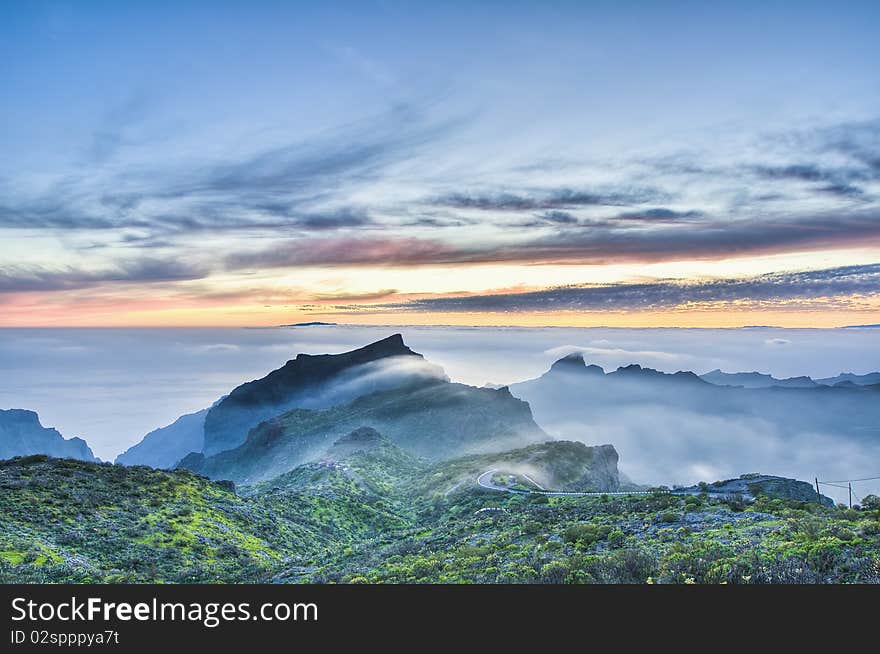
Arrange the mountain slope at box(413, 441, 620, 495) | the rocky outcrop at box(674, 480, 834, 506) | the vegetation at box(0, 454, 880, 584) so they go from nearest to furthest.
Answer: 1. the vegetation at box(0, 454, 880, 584)
2. the rocky outcrop at box(674, 480, 834, 506)
3. the mountain slope at box(413, 441, 620, 495)

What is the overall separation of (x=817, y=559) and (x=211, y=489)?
169ft

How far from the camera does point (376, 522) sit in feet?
196

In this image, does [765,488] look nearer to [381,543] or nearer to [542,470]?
[381,543]

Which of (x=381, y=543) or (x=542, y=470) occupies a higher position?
(x=381, y=543)

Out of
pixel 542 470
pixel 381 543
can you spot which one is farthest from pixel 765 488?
pixel 542 470

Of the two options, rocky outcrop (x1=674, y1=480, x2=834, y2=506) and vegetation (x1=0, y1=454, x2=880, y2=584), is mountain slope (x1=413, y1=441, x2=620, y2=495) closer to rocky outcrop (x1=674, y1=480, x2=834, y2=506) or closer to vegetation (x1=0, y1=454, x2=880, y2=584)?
vegetation (x1=0, y1=454, x2=880, y2=584)

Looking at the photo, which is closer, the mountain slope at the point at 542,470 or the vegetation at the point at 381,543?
the vegetation at the point at 381,543

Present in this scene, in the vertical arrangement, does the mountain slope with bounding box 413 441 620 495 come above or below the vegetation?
below

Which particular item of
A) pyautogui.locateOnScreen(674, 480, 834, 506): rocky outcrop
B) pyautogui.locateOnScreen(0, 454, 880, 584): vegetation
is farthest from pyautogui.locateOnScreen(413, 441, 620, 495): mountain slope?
pyautogui.locateOnScreen(674, 480, 834, 506): rocky outcrop

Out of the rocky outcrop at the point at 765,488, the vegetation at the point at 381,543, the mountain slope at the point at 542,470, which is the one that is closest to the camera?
the vegetation at the point at 381,543

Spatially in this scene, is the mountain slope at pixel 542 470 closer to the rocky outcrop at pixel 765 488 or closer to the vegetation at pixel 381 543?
the vegetation at pixel 381 543

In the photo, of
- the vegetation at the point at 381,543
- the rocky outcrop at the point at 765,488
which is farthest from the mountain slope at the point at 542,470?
the rocky outcrop at the point at 765,488

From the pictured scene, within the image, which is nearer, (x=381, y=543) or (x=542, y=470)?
(x=381, y=543)
